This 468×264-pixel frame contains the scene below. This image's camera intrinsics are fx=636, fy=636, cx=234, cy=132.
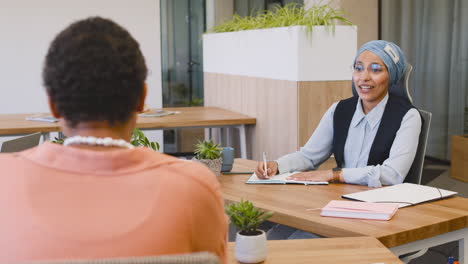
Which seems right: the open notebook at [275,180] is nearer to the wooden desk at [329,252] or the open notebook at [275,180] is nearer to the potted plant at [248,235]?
the wooden desk at [329,252]

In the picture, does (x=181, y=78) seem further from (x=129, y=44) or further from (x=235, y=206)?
(x=129, y=44)

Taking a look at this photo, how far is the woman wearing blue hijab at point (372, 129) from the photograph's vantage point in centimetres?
274

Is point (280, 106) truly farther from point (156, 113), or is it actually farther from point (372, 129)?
point (372, 129)

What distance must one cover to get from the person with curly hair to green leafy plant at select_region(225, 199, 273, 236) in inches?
22.5

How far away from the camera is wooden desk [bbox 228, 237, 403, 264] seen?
1.77 meters

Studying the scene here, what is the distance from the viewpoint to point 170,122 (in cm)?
527

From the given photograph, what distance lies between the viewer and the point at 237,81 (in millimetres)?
5902

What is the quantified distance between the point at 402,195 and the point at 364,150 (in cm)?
54

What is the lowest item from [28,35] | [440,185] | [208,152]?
[440,185]

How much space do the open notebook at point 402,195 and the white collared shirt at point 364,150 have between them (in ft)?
0.49

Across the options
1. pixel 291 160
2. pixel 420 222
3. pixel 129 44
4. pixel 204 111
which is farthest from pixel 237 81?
pixel 129 44

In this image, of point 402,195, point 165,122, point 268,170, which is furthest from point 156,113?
point 402,195

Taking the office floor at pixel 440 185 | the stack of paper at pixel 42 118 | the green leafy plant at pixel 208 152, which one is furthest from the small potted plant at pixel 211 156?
the stack of paper at pixel 42 118

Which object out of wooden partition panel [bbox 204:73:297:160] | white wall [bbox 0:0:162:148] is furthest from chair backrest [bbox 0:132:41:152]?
white wall [bbox 0:0:162:148]
